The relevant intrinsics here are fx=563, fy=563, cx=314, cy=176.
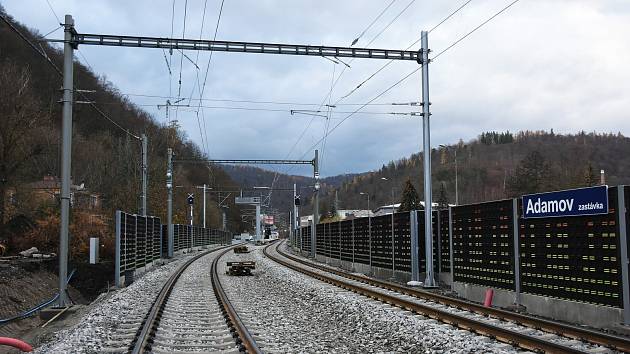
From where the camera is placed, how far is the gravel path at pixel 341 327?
31.7ft

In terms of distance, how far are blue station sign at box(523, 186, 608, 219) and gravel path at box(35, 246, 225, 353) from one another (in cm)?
930

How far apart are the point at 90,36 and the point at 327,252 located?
25064 millimetres

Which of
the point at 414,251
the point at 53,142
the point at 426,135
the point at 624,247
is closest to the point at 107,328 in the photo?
the point at 624,247

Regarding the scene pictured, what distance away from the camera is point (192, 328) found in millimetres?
11734

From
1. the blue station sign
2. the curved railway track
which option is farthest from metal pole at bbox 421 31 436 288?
the curved railway track

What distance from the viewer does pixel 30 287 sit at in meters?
22.2

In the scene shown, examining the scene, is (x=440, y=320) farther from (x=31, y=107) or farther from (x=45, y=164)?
(x=45, y=164)

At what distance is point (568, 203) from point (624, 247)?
1864mm

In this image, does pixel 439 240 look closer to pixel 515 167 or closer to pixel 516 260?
pixel 516 260

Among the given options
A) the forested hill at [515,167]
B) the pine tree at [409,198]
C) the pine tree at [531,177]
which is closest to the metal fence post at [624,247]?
the forested hill at [515,167]

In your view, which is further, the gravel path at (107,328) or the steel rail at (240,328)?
the gravel path at (107,328)

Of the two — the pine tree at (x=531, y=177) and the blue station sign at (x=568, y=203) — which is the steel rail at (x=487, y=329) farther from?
the pine tree at (x=531, y=177)

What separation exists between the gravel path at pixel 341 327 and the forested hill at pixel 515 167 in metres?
66.2

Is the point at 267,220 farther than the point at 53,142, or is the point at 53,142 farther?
the point at 267,220
